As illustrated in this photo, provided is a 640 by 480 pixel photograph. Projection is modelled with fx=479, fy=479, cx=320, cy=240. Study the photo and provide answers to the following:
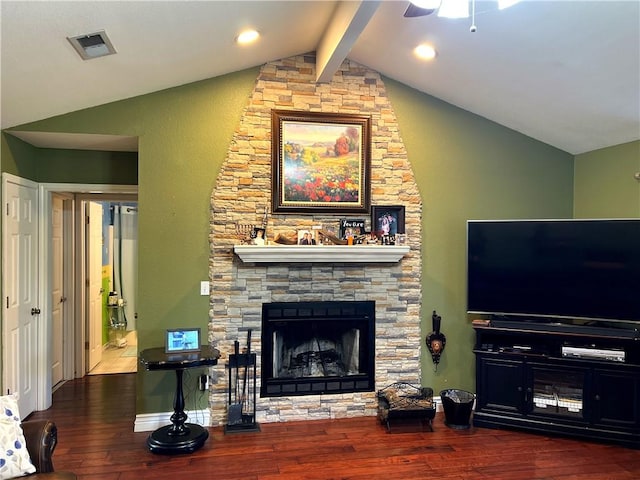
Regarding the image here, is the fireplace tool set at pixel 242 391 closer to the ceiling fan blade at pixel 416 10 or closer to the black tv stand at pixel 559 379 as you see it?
the black tv stand at pixel 559 379

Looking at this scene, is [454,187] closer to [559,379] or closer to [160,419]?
[559,379]

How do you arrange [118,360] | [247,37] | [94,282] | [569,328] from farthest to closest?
[118,360] < [94,282] < [569,328] < [247,37]

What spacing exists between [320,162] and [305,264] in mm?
904

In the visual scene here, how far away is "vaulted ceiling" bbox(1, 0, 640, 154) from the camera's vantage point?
2713 mm

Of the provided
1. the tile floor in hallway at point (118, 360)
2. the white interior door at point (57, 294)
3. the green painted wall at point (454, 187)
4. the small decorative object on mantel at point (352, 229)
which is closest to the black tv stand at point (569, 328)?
the green painted wall at point (454, 187)

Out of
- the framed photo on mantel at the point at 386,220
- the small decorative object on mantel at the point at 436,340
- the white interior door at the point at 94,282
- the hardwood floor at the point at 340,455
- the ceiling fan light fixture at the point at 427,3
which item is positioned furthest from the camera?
the white interior door at the point at 94,282

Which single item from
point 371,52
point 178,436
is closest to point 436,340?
point 178,436

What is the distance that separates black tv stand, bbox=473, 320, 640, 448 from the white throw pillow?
3.27 metres

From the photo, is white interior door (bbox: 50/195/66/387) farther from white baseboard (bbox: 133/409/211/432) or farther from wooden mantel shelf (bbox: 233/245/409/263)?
wooden mantel shelf (bbox: 233/245/409/263)

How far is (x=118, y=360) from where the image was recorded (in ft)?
20.2

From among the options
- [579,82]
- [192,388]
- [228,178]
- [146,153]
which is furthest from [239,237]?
[579,82]

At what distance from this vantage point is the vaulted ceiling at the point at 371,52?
271 centimetres

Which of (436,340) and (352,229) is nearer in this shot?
(352,229)

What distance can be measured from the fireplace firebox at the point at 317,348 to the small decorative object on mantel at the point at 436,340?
0.54 meters
